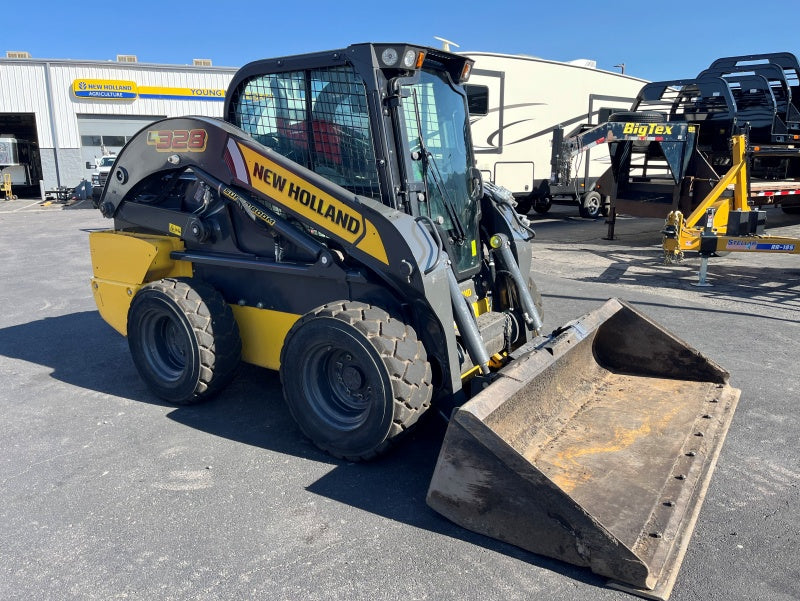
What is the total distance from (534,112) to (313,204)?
41.0 feet

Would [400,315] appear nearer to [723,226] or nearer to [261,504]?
[261,504]

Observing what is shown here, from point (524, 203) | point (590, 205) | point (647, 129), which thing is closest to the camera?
point (647, 129)

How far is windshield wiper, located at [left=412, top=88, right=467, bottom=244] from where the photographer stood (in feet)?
13.3

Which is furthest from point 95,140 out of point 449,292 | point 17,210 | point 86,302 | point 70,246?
point 449,292

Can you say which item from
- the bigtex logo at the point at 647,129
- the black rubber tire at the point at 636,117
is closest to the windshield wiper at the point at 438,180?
A: the bigtex logo at the point at 647,129

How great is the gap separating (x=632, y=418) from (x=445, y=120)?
239 cm

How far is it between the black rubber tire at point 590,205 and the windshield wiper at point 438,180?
13491 millimetres

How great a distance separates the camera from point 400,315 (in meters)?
3.78

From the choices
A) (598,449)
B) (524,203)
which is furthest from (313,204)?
(524,203)

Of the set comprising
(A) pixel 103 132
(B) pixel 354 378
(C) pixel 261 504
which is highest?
(A) pixel 103 132

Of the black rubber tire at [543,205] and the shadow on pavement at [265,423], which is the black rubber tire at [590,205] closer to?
the black rubber tire at [543,205]

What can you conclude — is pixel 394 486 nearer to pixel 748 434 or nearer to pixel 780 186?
pixel 748 434

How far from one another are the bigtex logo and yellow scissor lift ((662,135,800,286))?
4.54ft

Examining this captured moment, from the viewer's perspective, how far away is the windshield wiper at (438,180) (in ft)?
13.3
